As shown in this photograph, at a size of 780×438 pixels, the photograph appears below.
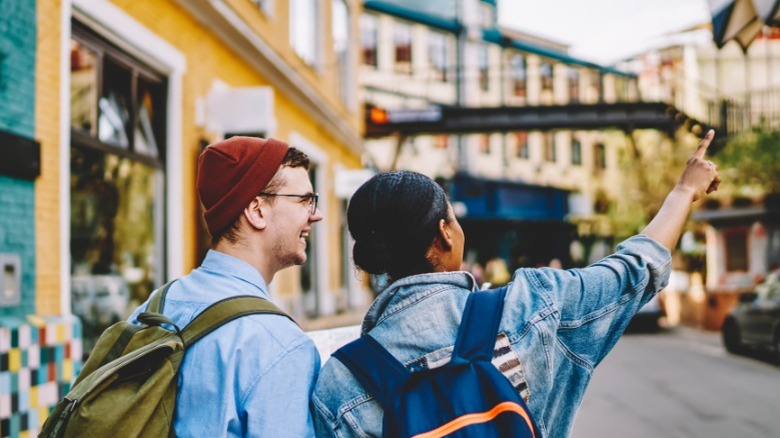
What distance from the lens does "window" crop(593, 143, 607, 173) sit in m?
39.0

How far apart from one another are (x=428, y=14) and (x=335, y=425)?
25846 mm

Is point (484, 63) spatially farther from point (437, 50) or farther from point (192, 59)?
point (192, 59)

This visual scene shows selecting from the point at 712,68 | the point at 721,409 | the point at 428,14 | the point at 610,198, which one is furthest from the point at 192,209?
the point at 712,68

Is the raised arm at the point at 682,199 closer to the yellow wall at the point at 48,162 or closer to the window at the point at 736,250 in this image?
the yellow wall at the point at 48,162

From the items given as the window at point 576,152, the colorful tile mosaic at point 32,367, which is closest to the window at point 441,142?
the window at point 576,152

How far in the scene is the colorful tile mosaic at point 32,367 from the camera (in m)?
4.52

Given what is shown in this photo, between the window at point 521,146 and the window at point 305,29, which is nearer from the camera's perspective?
the window at point 305,29

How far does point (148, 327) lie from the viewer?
1.77 meters

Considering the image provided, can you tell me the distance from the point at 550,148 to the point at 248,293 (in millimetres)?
35013

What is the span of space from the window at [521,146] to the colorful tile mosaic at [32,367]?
96.1ft

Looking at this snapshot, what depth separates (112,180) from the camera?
277 inches

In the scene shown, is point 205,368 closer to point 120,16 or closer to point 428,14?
point 120,16

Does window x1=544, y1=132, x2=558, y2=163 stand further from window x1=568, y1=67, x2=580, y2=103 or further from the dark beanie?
the dark beanie

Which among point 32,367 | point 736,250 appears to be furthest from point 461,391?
point 736,250
